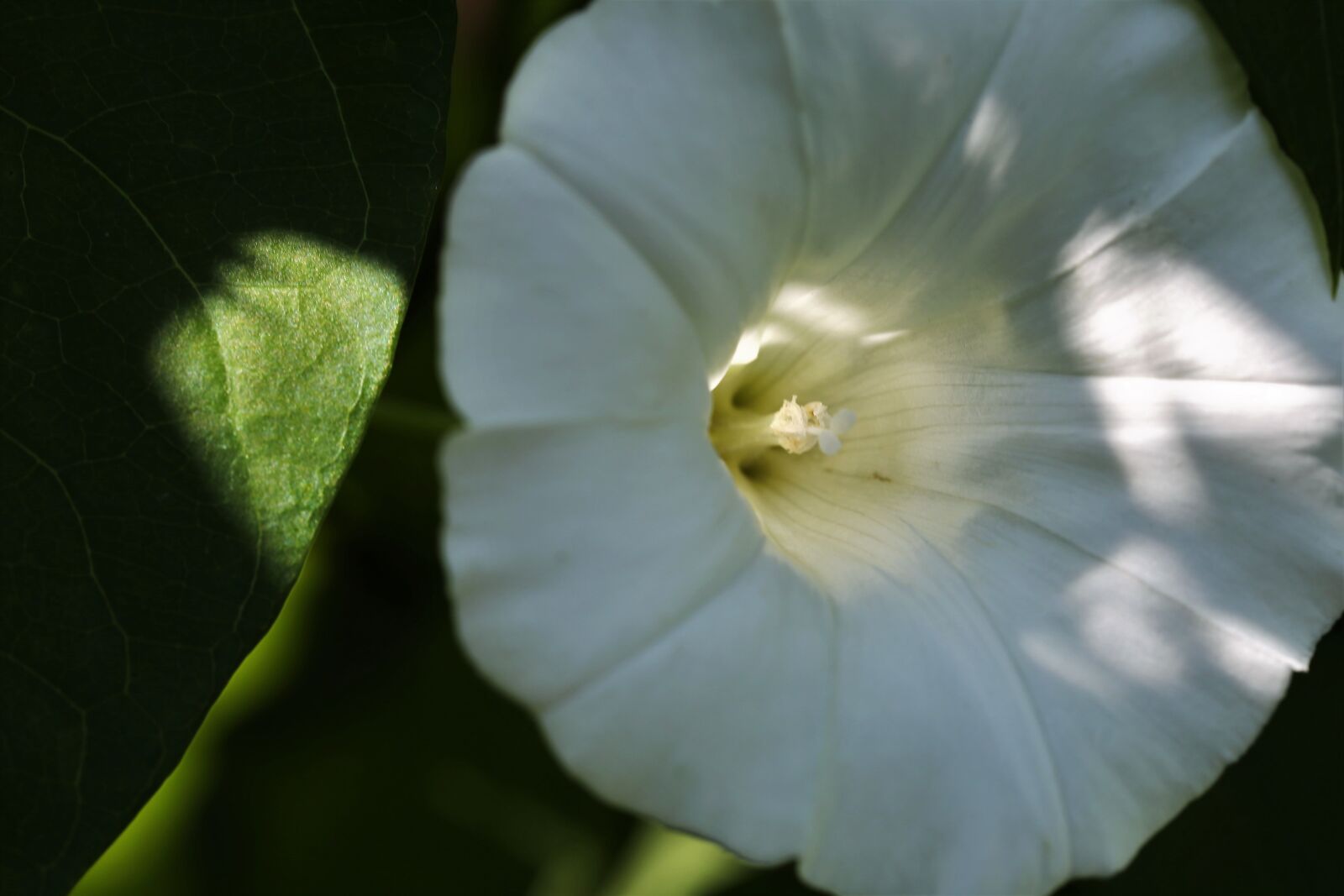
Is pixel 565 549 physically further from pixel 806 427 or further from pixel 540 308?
pixel 806 427

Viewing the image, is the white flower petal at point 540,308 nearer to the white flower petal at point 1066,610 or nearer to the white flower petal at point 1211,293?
the white flower petal at point 1066,610

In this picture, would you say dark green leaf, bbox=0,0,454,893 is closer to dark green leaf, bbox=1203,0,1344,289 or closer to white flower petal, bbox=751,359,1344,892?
white flower petal, bbox=751,359,1344,892

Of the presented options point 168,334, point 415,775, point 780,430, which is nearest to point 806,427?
point 780,430

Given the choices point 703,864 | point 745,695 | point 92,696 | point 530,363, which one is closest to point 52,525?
point 92,696

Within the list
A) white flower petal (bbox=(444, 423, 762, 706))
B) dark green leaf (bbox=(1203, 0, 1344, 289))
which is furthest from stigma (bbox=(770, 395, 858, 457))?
dark green leaf (bbox=(1203, 0, 1344, 289))

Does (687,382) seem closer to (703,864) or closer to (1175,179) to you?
(1175,179)
